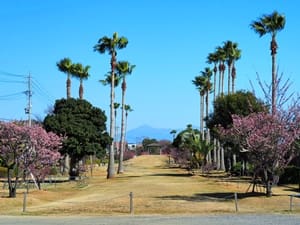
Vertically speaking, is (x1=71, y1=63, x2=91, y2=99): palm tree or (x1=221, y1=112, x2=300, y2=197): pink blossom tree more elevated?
(x1=71, y1=63, x2=91, y2=99): palm tree

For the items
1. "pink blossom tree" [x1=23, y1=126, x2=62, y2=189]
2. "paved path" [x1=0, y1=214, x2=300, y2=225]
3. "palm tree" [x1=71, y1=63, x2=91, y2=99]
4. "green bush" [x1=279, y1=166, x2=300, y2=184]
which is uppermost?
"palm tree" [x1=71, y1=63, x2=91, y2=99]

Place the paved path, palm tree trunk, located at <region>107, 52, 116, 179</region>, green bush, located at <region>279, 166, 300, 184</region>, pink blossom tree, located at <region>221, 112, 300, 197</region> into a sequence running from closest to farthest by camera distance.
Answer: the paved path, pink blossom tree, located at <region>221, 112, 300, 197</region>, green bush, located at <region>279, 166, 300, 184</region>, palm tree trunk, located at <region>107, 52, 116, 179</region>

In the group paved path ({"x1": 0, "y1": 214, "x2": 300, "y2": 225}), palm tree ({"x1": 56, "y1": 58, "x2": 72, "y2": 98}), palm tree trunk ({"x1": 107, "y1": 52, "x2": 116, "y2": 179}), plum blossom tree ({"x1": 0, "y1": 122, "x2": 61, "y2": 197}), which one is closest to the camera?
paved path ({"x1": 0, "y1": 214, "x2": 300, "y2": 225})

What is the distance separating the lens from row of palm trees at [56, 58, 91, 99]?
242 ft

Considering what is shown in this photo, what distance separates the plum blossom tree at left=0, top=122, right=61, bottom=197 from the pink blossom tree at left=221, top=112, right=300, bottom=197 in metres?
12.3

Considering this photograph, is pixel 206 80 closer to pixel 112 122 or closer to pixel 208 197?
pixel 112 122

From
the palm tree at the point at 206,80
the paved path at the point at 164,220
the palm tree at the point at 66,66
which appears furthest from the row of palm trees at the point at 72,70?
the paved path at the point at 164,220

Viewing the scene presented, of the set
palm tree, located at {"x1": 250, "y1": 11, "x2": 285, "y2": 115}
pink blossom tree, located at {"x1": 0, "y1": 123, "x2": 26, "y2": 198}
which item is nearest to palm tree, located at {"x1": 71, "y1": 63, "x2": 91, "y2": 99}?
palm tree, located at {"x1": 250, "y1": 11, "x2": 285, "y2": 115}

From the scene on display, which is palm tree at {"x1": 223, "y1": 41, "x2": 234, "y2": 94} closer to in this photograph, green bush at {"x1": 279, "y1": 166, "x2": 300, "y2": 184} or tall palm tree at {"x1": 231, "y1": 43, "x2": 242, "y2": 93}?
tall palm tree at {"x1": 231, "y1": 43, "x2": 242, "y2": 93}

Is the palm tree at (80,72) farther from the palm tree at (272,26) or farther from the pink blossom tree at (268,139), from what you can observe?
the pink blossom tree at (268,139)

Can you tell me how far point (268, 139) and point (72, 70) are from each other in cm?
4701

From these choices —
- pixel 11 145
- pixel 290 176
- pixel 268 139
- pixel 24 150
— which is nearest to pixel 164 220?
pixel 268 139

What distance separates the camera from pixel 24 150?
1435 inches

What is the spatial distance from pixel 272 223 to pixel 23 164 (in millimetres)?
20517
